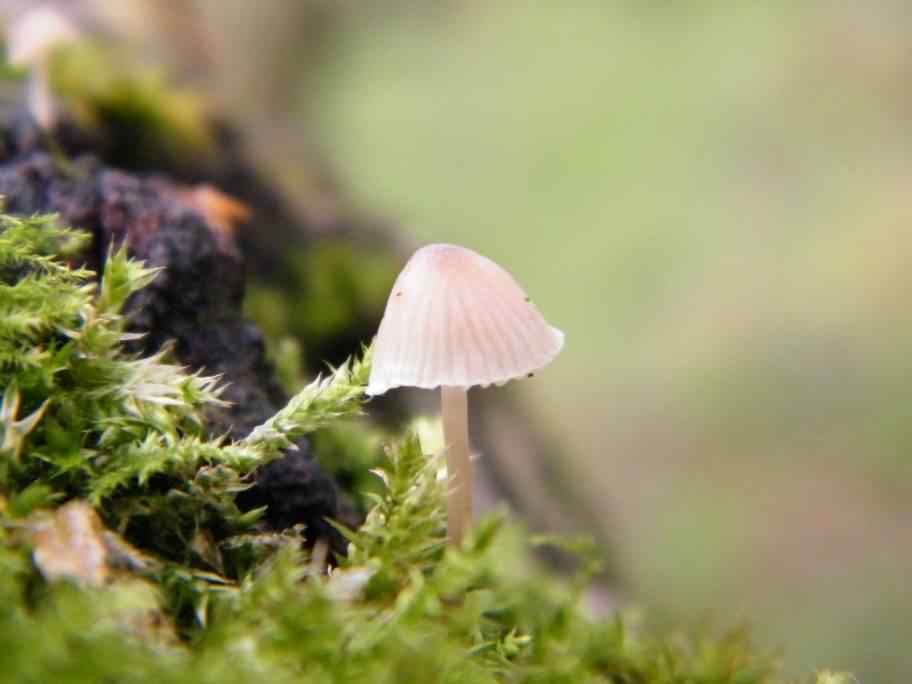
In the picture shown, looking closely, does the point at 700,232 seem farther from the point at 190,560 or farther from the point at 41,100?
the point at 190,560

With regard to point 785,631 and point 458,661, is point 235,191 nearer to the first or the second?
point 458,661

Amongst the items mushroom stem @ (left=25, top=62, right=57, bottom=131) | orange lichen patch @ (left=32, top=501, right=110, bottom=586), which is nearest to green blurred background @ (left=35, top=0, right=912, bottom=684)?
mushroom stem @ (left=25, top=62, right=57, bottom=131)

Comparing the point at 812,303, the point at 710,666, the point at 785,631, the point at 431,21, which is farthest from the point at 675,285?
the point at 710,666

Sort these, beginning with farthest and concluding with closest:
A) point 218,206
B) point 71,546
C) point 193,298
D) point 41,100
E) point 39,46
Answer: point 39,46 < point 218,206 < point 41,100 < point 193,298 < point 71,546

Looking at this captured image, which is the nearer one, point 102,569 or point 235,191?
point 102,569

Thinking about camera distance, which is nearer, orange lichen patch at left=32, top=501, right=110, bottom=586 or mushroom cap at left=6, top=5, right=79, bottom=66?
orange lichen patch at left=32, top=501, right=110, bottom=586

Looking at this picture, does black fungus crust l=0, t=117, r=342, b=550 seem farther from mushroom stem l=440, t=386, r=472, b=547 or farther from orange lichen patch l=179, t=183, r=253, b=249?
orange lichen patch l=179, t=183, r=253, b=249

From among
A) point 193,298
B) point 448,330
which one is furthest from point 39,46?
point 448,330
